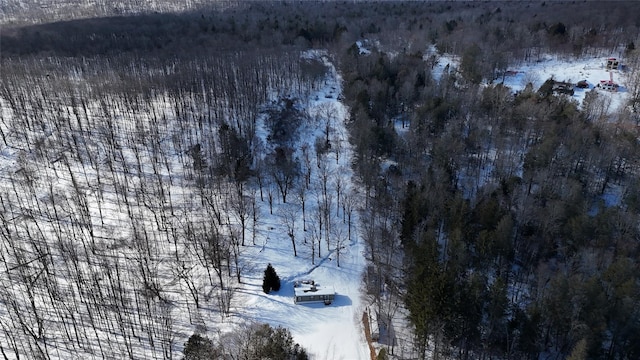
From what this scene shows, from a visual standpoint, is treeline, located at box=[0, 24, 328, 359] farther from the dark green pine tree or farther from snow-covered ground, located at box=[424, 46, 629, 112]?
snow-covered ground, located at box=[424, 46, 629, 112]

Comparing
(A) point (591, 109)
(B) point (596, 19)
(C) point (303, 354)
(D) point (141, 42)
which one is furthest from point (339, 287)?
(B) point (596, 19)

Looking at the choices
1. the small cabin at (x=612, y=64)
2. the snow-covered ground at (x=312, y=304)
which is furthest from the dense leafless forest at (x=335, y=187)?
the small cabin at (x=612, y=64)

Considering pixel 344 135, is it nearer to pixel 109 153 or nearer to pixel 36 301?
pixel 109 153

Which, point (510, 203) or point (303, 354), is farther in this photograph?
point (510, 203)

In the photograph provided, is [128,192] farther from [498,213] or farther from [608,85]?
[608,85]

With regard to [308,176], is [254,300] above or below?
below
